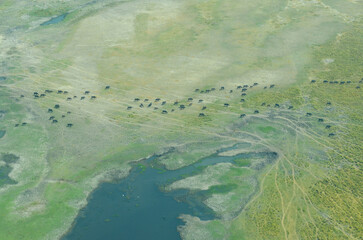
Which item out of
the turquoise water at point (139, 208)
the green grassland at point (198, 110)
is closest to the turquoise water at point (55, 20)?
the green grassland at point (198, 110)

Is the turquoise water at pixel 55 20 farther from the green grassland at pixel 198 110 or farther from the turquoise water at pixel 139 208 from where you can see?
the turquoise water at pixel 139 208

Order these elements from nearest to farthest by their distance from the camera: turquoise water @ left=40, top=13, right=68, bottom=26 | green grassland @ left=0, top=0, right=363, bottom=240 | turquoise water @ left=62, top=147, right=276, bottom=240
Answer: turquoise water @ left=62, top=147, right=276, bottom=240, green grassland @ left=0, top=0, right=363, bottom=240, turquoise water @ left=40, top=13, right=68, bottom=26

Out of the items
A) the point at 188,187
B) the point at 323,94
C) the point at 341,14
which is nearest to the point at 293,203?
the point at 188,187

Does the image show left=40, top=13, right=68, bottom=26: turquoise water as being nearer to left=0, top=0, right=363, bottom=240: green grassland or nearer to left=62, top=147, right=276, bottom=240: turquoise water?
left=0, top=0, right=363, bottom=240: green grassland

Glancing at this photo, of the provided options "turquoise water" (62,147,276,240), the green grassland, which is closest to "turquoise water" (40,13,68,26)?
the green grassland

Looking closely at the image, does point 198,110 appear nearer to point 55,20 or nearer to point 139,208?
point 139,208

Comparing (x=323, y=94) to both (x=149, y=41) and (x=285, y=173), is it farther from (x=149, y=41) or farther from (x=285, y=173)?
(x=149, y=41)
